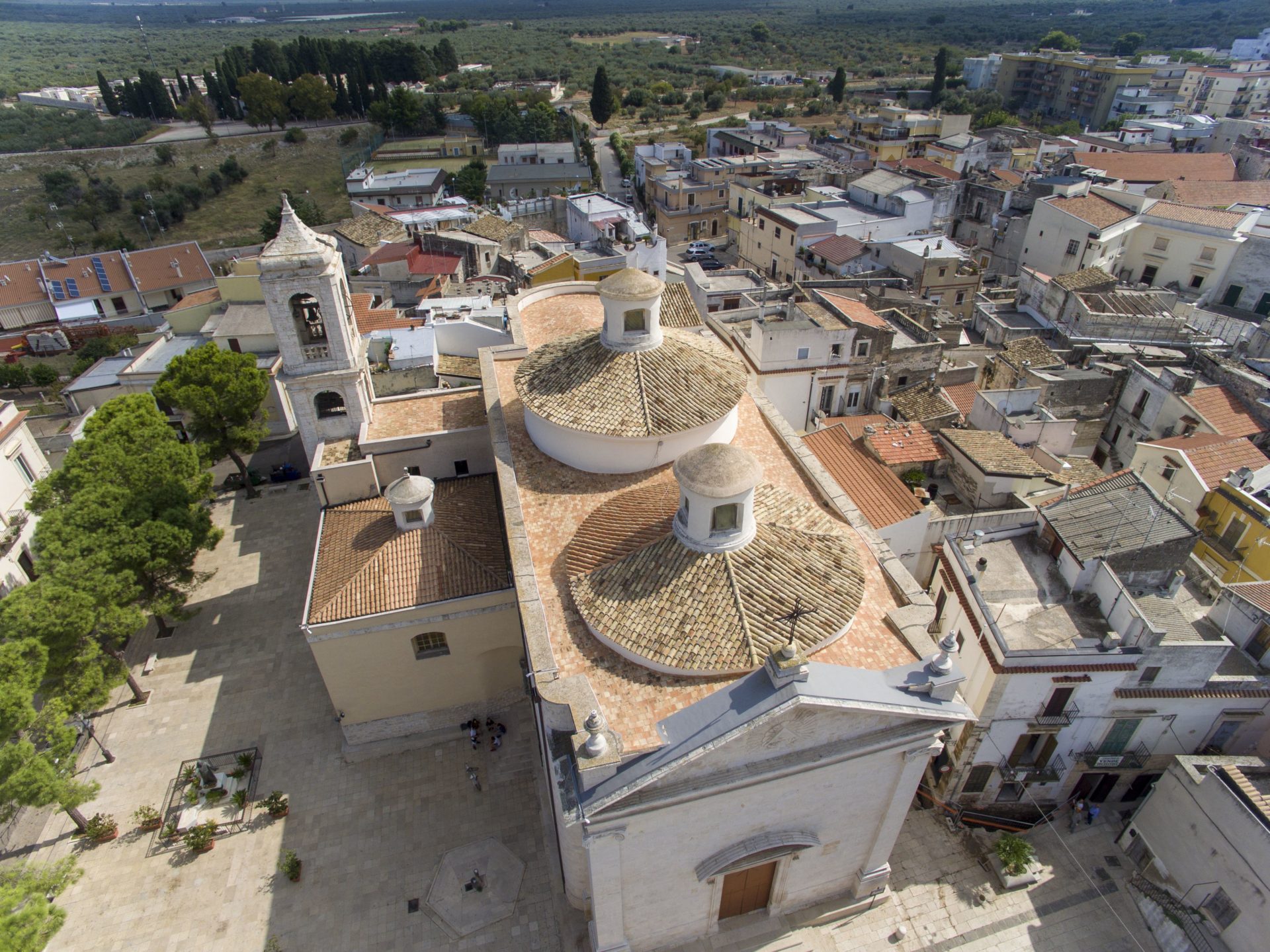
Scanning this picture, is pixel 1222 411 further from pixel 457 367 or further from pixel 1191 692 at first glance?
pixel 457 367

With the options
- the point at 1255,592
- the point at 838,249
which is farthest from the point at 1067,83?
the point at 1255,592

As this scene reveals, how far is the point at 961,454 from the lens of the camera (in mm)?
28125

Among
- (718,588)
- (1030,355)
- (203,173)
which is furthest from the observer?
(203,173)

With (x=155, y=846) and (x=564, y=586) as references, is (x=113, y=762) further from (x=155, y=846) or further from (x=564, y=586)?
(x=564, y=586)

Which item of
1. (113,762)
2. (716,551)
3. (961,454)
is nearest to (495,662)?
(716,551)

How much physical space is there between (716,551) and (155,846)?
64.1 feet

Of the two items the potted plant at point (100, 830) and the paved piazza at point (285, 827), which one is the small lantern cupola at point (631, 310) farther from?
the potted plant at point (100, 830)

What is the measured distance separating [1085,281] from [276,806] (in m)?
48.1

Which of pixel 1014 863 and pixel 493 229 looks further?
pixel 493 229

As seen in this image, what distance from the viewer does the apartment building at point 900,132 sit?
8650cm

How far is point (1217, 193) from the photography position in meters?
59.6

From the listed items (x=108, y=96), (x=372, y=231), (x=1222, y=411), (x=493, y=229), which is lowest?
(x=372, y=231)

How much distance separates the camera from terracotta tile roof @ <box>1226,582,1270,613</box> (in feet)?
64.5

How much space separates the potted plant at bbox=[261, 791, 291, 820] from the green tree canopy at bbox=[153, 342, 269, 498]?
17971mm
